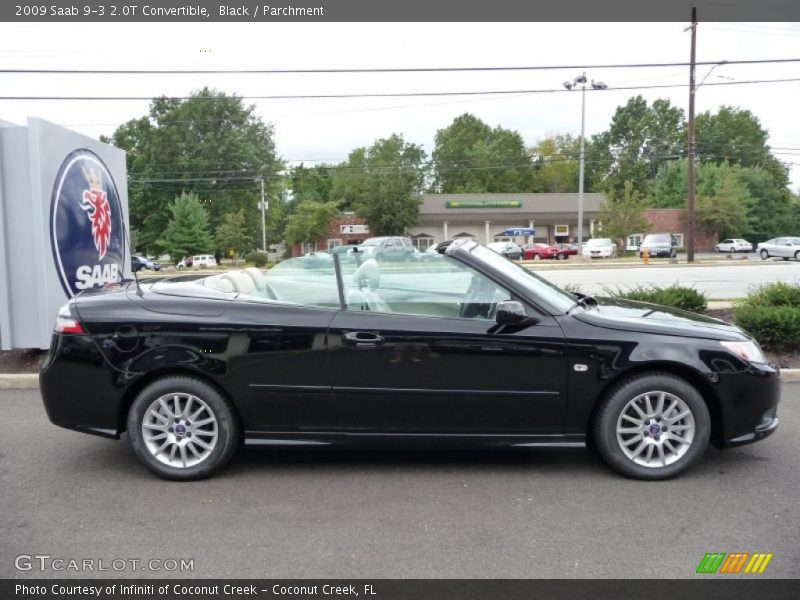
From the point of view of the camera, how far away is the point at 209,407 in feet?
13.5

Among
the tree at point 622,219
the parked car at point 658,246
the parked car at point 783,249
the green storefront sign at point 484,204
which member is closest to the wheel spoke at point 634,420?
the parked car at point 783,249

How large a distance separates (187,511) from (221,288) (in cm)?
153

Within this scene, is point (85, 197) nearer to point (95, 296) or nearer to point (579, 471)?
point (95, 296)

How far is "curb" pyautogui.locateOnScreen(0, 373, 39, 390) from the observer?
265 inches

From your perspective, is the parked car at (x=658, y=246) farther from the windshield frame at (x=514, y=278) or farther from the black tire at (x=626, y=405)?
the black tire at (x=626, y=405)

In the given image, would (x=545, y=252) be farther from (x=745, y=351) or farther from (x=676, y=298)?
(x=745, y=351)

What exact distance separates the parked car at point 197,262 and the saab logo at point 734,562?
45.8 metres

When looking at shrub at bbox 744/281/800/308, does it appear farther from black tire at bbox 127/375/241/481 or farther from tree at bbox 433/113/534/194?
tree at bbox 433/113/534/194

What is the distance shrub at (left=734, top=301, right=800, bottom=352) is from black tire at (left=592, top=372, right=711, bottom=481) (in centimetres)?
393

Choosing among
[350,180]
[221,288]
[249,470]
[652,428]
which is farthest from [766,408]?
[350,180]

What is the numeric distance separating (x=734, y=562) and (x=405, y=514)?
5.46 feet

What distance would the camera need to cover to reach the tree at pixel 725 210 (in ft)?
188
